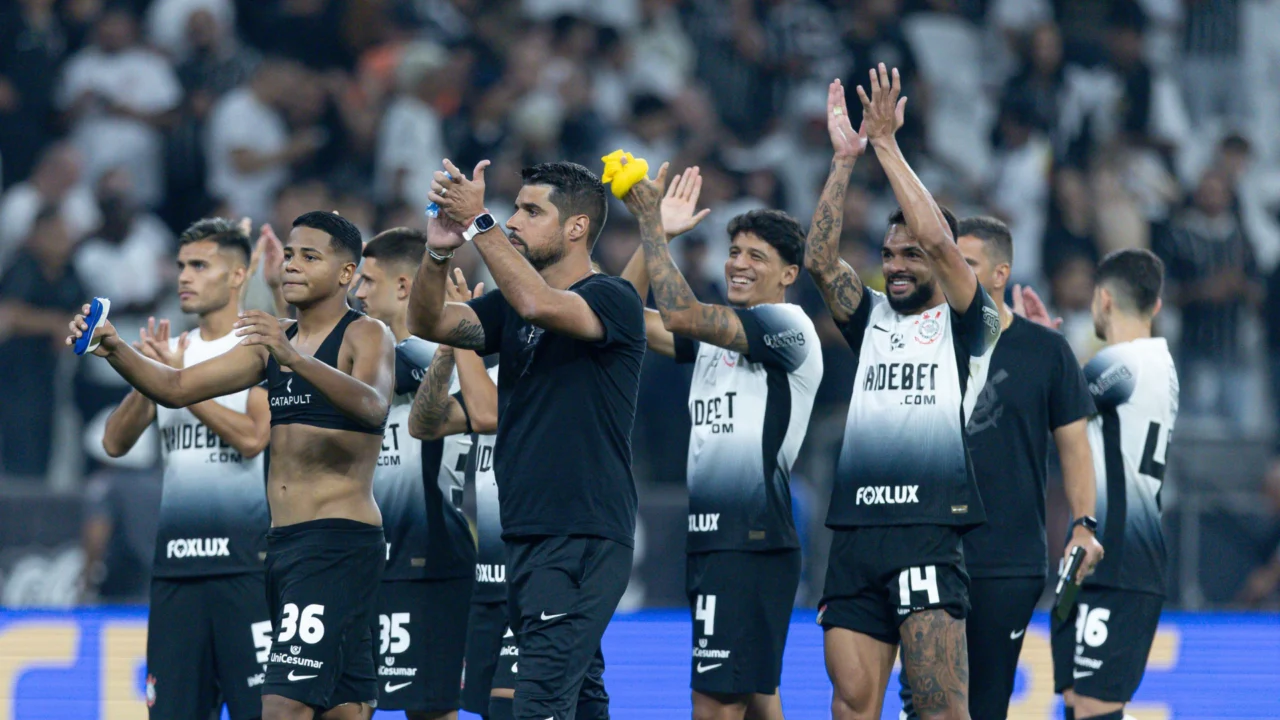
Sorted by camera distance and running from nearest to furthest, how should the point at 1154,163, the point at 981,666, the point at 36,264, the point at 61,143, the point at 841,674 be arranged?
the point at 841,674, the point at 981,666, the point at 36,264, the point at 61,143, the point at 1154,163

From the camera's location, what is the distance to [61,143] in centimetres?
1570

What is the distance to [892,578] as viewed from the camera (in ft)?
26.2

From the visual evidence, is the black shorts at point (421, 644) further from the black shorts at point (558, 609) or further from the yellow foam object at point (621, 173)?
the yellow foam object at point (621, 173)

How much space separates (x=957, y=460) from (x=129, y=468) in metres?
6.95

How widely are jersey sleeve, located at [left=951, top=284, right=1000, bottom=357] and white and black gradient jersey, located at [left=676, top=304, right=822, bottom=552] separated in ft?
3.47

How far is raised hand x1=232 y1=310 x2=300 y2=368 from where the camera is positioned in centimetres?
740

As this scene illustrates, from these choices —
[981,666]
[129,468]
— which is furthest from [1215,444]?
[129,468]

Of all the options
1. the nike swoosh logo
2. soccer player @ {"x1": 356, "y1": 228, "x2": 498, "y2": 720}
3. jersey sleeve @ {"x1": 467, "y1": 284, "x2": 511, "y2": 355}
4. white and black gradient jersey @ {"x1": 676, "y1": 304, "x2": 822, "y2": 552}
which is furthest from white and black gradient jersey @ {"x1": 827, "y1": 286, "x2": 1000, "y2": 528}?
the nike swoosh logo

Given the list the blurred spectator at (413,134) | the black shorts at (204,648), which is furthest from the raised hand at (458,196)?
the blurred spectator at (413,134)

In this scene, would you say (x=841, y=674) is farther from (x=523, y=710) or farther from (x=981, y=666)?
(x=523, y=710)

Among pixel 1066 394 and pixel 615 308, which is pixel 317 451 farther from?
pixel 1066 394

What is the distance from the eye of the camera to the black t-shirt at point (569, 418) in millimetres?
7285

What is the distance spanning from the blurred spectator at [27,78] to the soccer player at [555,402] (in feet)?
31.9

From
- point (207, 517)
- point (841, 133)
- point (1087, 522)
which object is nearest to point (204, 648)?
Answer: point (207, 517)
